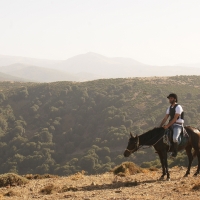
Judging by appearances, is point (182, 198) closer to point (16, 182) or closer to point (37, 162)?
point (16, 182)

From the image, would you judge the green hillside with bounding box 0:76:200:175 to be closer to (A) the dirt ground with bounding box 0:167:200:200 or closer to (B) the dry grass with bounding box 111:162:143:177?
(B) the dry grass with bounding box 111:162:143:177

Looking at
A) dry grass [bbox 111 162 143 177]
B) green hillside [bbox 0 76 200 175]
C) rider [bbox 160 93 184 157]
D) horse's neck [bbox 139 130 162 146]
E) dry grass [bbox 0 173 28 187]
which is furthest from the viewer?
green hillside [bbox 0 76 200 175]

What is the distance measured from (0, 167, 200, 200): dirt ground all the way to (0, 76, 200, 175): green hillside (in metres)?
42.8

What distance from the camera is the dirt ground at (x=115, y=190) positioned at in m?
8.61

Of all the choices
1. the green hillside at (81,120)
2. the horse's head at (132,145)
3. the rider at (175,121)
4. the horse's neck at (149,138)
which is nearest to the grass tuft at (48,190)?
the horse's head at (132,145)

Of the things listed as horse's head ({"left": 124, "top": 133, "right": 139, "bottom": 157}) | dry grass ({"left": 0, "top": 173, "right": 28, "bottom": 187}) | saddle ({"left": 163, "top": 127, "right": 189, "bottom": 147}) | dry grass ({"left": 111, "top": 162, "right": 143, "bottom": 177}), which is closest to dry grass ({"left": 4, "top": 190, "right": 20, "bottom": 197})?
dry grass ({"left": 0, "top": 173, "right": 28, "bottom": 187})

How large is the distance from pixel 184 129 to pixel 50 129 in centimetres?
7124

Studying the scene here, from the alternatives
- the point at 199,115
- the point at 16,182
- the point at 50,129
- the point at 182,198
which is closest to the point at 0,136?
the point at 50,129

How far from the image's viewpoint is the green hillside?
63.3 meters

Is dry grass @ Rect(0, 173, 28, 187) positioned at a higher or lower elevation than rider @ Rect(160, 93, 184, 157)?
lower

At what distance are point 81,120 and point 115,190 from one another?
74.0m

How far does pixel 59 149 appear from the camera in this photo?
73.1 m

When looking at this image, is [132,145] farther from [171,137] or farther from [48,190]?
[48,190]

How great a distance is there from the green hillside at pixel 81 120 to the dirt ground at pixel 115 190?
140 feet
